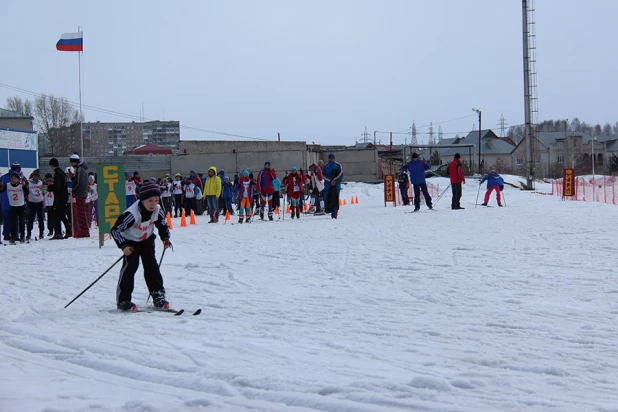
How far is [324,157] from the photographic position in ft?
190

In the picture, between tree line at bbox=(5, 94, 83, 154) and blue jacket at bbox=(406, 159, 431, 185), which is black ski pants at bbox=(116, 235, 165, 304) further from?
tree line at bbox=(5, 94, 83, 154)

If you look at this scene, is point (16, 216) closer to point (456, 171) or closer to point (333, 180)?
point (333, 180)

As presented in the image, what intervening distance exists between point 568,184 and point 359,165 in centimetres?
2962

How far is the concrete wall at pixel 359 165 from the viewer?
52969 mm

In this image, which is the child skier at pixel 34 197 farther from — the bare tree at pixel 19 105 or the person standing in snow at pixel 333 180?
the bare tree at pixel 19 105

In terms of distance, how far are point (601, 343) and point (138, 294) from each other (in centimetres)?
501

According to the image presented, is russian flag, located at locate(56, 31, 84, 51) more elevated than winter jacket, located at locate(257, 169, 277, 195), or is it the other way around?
russian flag, located at locate(56, 31, 84, 51)

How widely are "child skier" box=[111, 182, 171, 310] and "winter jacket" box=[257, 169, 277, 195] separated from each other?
12.1 metres

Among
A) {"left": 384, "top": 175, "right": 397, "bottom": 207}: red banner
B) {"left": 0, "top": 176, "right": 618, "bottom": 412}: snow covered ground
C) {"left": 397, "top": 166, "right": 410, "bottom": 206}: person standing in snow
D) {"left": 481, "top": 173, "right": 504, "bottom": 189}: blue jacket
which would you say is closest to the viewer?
{"left": 0, "top": 176, "right": 618, "bottom": 412}: snow covered ground

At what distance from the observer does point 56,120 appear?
8144cm

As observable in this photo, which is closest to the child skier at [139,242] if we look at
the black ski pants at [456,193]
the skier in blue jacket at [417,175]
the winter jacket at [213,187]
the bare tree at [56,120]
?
the winter jacket at [213,187]

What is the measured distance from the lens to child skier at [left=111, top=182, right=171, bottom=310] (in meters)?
6.62

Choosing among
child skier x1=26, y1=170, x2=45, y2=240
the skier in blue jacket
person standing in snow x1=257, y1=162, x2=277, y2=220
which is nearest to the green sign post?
child skier x1=26, y1=170, x2=45, y2=240

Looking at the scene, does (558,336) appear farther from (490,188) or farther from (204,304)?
(490,188)
